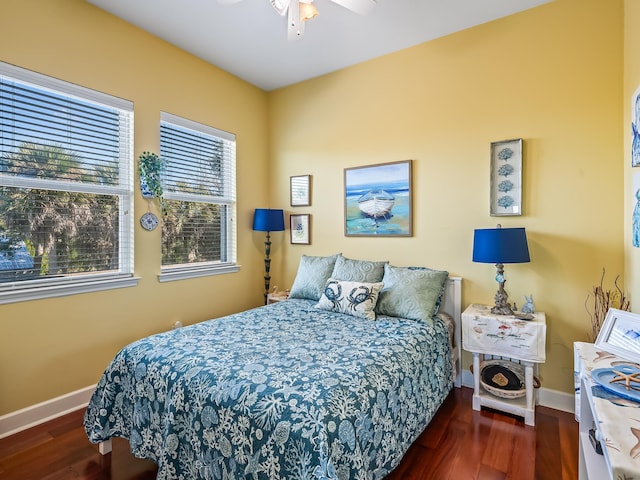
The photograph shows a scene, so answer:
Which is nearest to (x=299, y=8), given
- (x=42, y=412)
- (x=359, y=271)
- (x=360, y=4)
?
(x=360, y=4)

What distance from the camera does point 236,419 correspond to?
4.33 ft

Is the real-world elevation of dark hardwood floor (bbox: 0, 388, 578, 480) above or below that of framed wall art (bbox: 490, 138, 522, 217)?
below

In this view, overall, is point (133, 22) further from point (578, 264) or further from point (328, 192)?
point (578, 264)

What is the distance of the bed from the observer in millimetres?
1241

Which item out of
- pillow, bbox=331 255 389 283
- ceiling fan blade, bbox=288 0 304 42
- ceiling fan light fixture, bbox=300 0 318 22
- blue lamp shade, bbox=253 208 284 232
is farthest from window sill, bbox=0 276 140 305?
ceiling fan light fixture, bbox=300 0 318 22

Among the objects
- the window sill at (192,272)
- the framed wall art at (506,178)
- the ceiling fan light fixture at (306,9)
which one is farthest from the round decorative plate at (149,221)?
the framed wall art at (506,178)

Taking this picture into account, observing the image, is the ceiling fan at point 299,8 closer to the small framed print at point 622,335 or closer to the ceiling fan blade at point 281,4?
the ceiling fan blade at point 281,4

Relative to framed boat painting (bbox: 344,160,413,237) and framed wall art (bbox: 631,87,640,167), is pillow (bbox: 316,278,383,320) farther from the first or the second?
framed wall art (bbox: 631,87,640,167)

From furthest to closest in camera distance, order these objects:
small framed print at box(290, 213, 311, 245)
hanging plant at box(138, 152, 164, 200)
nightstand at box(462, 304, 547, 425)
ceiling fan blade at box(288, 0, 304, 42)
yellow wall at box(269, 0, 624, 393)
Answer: small framed print at box(290, 213, 311, 245) < hanging plant at box(138, 152, 164, 200) < yellow wall at box(269, 0, 624, 393) < nightstand at box(462, 304, 547, 425) < ceiling fan blade at box(288, 0, 304, 42)

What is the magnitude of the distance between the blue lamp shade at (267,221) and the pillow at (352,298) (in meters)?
1.16

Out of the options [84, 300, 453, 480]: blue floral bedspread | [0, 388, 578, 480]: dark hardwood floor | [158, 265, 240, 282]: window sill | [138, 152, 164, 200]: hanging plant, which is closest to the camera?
[84, 300, 453, 480]: blue floral bedspread

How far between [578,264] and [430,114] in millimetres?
1655

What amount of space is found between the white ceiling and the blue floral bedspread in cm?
214

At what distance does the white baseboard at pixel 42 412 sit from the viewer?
204 cm
